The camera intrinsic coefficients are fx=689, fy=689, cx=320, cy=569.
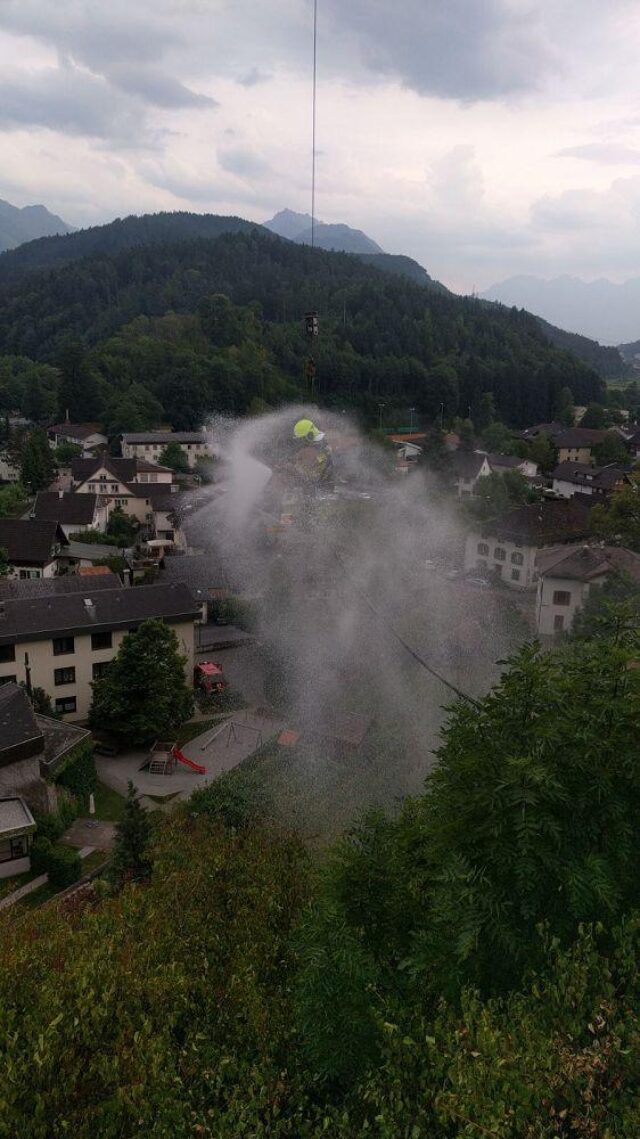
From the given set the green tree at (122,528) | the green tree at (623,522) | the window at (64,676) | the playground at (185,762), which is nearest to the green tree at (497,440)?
the green tree at (623,522)

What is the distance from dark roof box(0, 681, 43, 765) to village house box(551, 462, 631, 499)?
24.4 meters

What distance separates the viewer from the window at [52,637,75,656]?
11.5m

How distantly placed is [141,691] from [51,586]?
161 inches

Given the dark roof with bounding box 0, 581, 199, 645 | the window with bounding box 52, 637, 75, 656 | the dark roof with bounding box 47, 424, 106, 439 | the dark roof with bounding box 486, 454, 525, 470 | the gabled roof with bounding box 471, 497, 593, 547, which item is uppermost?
the dark roof with bounding box 47, 424, 106, 439

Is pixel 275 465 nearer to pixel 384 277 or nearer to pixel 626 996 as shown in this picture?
pixel 626 996

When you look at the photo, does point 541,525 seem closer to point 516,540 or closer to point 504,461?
point 516,540

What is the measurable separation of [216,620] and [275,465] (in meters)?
11.6

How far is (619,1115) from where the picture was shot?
225 centimetres

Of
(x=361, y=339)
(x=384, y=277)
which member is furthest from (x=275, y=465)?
(x=384, y=277)

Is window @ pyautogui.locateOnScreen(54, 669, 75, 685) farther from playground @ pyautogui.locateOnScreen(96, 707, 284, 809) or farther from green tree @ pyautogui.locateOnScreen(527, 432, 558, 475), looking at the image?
green tree @ pyautogui.locateOnScreen(527, 432, 558, 475)

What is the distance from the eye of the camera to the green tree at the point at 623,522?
57.4 ft

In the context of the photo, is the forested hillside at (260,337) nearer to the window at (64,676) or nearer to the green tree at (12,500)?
the green tree at (12,500)

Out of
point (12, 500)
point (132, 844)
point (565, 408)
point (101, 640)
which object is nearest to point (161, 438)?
point (12, 500)

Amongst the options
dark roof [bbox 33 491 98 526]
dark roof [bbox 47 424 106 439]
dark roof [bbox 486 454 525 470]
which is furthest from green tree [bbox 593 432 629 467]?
dark roof [bbox 47 424 106 439]
